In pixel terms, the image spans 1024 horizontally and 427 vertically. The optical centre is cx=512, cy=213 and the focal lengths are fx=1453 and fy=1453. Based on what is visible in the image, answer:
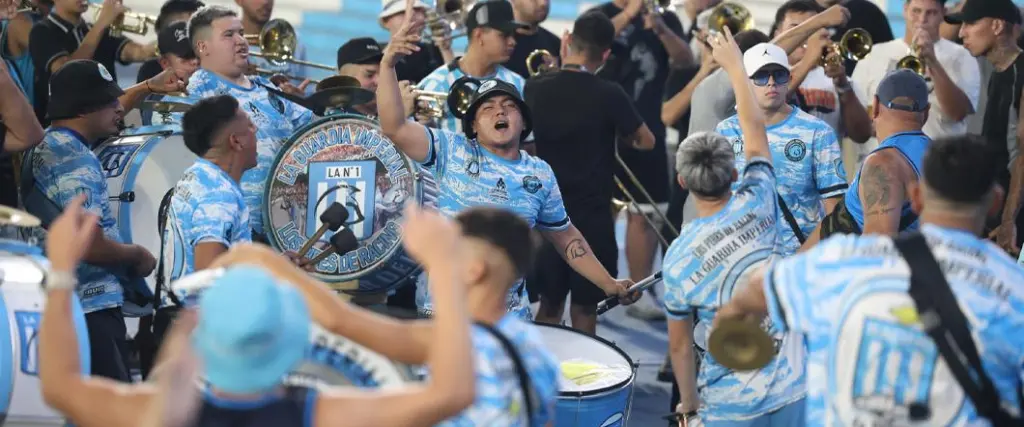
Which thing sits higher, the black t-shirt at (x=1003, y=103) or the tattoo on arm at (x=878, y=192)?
the black t-shirt at (x=1003, y=103)

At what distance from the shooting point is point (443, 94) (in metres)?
7.57

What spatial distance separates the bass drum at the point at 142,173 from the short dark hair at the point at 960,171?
161 inches

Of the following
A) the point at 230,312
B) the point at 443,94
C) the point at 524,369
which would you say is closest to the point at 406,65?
the point at 443,94

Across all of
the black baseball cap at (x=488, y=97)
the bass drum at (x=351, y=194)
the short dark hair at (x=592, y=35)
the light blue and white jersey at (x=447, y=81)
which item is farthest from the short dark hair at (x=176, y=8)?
the black baseball cap at (x=488, y=97)

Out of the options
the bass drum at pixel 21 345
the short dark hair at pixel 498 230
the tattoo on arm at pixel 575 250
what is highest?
the short dark hair at pixel 498 230

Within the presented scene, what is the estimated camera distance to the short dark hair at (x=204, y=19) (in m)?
7.29

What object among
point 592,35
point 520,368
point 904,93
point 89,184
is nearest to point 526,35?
point 592,35

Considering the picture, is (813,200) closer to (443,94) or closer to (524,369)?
(443,94)

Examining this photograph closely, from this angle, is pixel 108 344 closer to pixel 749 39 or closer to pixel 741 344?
pixel 741 344

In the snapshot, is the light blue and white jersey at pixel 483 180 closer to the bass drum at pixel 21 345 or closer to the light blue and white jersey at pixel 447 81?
the light blue and white jersey at pixel 447 81

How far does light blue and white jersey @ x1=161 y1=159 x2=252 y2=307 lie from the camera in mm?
5273

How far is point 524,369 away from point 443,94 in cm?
420

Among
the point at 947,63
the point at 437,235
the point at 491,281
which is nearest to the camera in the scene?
the point at 437,235

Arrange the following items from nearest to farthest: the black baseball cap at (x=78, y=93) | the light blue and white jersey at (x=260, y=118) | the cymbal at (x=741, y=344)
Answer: the cymbal at (x=741, y=344) → the black baseball cap at (x=78, y=93) → the light blue and white jersey at (x=260, y=118)
